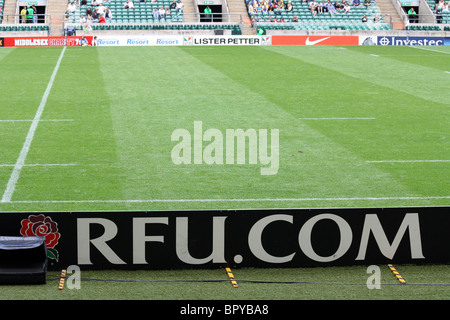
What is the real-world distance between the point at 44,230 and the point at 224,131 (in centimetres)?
964

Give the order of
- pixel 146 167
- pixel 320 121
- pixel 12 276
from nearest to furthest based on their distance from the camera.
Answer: pixel 12 276
pixel 146 167
pixel 320 121

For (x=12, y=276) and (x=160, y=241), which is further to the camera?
(x=160, y=241)

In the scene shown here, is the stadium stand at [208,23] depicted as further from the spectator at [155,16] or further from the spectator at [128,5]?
the spectator at [128,5]

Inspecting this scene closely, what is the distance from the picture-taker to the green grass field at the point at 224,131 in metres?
13.2

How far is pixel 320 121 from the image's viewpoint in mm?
20734

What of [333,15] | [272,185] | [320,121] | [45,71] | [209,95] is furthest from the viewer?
[333,15]

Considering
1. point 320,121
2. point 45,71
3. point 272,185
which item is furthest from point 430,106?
point 45,71

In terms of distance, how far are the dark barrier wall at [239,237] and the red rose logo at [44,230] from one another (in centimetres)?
1

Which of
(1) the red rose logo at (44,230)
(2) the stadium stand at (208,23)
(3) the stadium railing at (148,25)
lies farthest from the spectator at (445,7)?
(1) the red rose logo at (44,230)

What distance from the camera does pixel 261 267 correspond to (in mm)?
10633

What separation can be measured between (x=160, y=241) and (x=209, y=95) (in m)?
15.2

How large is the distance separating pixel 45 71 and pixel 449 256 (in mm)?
24033

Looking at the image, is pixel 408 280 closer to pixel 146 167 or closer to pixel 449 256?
pixel 449 256

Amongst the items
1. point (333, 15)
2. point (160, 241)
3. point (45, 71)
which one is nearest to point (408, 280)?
point (160, 241)
